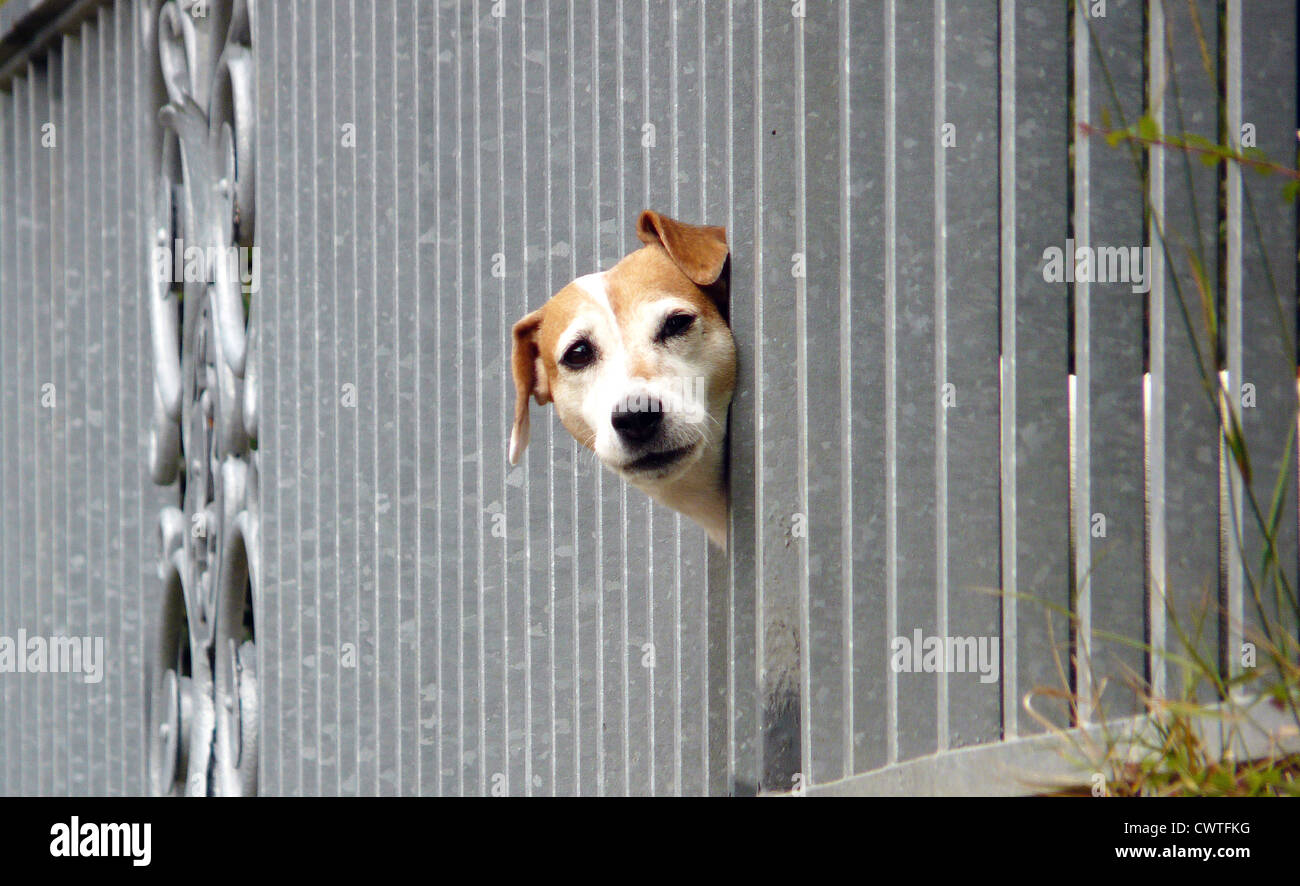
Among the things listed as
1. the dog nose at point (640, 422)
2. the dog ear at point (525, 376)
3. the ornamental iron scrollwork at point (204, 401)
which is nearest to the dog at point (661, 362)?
the dog nose at point (640, 422)

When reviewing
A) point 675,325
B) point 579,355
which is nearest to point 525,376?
point 579,355

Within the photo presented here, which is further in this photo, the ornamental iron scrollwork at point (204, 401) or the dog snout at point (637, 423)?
the ornamental iron scrollwork at point (204, 401)

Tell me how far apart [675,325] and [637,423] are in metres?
0.22

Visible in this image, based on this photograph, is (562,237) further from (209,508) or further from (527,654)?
(209,508)

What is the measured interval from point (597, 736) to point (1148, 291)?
5.15 feet

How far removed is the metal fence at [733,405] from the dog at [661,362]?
0.25 ft

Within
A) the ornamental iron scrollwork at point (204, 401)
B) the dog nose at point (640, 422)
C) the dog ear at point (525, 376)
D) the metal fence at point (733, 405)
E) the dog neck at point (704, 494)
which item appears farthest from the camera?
the ornamental iron scrollwork at point (204, 401)

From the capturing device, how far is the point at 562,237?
287 cm

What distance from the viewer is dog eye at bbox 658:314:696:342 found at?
7.87ft

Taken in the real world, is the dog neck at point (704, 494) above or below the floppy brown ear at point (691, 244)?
below

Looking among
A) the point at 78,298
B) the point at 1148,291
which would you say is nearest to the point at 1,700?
the point at 78,298

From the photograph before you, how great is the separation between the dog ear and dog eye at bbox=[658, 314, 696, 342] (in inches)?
15.4

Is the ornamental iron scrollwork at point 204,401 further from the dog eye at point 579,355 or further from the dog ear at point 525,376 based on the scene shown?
the dog eye at point 579,355

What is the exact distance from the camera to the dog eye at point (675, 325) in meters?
2.40
